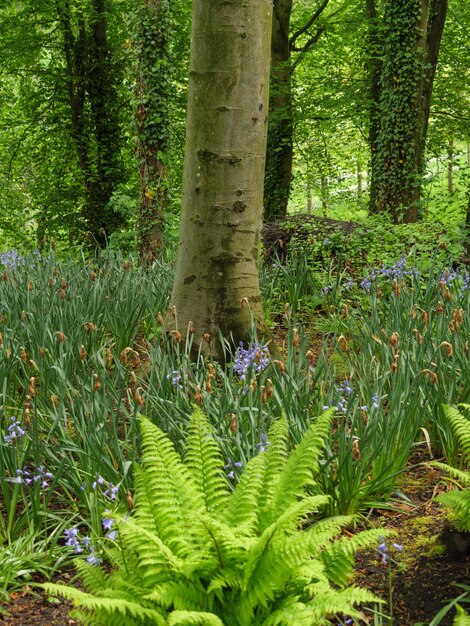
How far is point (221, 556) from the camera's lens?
1.90 meters

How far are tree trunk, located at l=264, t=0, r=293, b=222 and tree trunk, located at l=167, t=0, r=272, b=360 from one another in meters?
9.28

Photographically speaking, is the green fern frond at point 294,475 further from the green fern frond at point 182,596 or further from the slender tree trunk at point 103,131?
the slender tree trunk at point 103,131

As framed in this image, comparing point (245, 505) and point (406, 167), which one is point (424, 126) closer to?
point (406, 167)

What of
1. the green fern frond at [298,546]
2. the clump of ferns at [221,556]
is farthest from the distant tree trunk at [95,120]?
the green fern frond at [298,546]

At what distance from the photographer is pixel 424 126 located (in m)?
12.4

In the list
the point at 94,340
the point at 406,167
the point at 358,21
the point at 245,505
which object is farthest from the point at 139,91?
the point at 358,21

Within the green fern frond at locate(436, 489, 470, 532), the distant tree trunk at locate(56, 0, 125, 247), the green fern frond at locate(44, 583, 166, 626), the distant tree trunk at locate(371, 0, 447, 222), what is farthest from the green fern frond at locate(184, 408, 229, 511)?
the distant tree trunk at locate(56, 0, 125, 247)

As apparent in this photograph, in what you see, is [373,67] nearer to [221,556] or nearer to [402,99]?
[402,99]

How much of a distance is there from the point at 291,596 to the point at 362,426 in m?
1.14

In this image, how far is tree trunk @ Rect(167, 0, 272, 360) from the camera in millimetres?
4113

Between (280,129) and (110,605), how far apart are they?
43.6 feet

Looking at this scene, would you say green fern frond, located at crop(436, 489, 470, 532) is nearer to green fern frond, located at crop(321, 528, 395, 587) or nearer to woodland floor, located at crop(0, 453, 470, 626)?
woodland floor, located at crop(0, 453, 470, 626)

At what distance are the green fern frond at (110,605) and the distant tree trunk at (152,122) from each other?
6.58m

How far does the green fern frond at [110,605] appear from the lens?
64.3 inches
